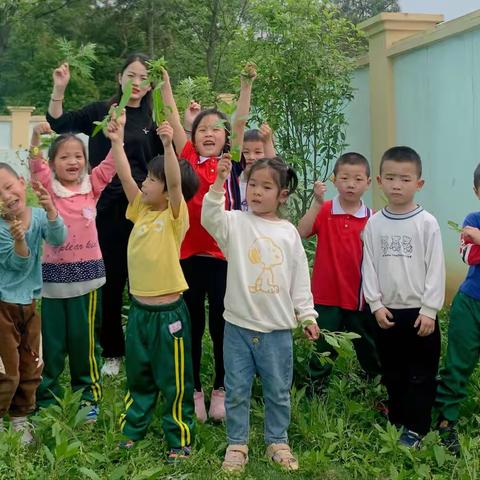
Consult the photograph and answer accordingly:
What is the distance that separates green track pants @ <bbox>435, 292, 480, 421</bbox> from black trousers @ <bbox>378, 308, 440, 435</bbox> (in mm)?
160

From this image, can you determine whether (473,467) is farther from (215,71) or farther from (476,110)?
(215,71)

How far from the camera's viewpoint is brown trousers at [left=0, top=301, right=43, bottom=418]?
3.79 metres

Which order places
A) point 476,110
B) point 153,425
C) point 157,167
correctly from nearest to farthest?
1. point 157,167
2. point 153,425
3. point 476,110

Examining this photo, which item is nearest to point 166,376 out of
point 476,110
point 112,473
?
point 112,473

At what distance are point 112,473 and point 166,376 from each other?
0.50 m

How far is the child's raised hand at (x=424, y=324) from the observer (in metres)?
3.89

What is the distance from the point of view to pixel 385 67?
7035mm

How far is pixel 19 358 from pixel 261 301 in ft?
4.19

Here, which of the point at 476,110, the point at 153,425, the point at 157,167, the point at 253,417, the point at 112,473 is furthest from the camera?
the point at 476,110

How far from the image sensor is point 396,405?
13.7 feet

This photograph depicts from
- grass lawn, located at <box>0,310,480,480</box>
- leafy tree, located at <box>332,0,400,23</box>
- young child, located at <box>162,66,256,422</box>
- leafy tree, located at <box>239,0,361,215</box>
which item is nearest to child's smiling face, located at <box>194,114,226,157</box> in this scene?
young child, located at <box>162,66,256,422</box>

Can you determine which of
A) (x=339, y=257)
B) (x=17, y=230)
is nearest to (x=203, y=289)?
(x=339, y=257)

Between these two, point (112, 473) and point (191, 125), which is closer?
point (112, 473)

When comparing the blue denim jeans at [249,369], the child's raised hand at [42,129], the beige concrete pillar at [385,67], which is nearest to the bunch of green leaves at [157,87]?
the child's raised hand at [42,129]
